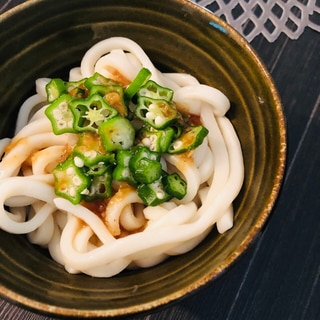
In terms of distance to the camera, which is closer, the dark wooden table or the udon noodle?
the udon noodle

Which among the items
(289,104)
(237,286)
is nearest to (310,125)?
(289,104)

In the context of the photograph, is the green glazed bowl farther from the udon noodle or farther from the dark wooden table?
the dark wooden table

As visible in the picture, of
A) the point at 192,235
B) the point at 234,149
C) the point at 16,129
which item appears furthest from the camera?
the point at 16,129

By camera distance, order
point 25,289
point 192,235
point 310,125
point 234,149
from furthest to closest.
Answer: point 310,125 < point 234,149 < point 192,235 < point 25,289

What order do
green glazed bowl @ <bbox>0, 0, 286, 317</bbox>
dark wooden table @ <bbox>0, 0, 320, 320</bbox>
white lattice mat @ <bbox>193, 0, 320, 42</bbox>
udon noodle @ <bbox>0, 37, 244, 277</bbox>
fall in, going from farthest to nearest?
white lattice mat @ <bbox>193, 0, 320, 42</bbox> < dark wooden table @ <bbox>0, 0, 320, 320</bbox> < udon noodle @ <bbox>0, 37, 244, 277</bbox> < green glazed bowl @ <bbox>0, 0, 286, 317</bbox>

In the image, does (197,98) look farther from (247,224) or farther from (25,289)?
(25,289)

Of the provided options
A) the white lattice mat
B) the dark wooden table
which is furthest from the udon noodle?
the white lattice mat
